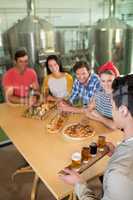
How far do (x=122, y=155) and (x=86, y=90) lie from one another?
1.47 meters

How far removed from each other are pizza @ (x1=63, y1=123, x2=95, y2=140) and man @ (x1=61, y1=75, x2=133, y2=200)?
542mm

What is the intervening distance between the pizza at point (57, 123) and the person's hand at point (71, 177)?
52 centimetres

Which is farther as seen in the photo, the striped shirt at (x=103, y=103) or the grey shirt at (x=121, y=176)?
the striped shirt at (x=103, y=103)

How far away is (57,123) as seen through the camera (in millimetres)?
1737

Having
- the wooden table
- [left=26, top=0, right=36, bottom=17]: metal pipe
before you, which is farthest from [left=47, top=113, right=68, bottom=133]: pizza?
[left=26, top=0, right=36, bottom=17]: metal pipe

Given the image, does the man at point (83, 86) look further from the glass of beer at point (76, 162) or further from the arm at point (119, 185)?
the arm at point (119, 185)

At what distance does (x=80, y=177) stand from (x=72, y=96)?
129 centimetres

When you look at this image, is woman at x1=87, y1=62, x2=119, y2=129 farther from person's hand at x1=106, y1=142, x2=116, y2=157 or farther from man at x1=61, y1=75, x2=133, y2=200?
man at x1=61, y1=75, x2=133, y2=200

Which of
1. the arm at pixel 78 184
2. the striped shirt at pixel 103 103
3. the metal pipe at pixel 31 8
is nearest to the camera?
the arm at pixel 78 184

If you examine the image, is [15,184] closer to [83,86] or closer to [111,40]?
[83,86]

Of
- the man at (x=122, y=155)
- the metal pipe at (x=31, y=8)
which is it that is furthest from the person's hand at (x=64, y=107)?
the metal pipe at (x=31, y=8)

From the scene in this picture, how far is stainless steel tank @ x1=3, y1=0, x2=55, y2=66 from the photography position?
322 centimetres

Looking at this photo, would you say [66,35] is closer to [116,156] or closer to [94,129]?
[94,129]

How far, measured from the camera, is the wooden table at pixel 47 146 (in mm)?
1152
